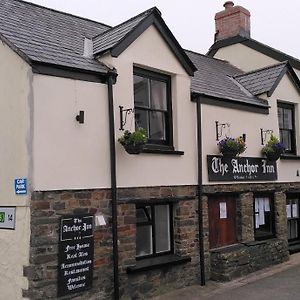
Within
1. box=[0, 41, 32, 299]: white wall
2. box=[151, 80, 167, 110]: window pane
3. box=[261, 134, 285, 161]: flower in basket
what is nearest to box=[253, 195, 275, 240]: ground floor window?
box=[261, 134, 285, 161]: flower in basket

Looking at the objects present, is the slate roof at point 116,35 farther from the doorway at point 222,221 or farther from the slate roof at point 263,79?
the slate roof at point 263,79

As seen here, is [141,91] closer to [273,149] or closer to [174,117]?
[174,117]

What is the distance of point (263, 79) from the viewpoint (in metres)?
12.4

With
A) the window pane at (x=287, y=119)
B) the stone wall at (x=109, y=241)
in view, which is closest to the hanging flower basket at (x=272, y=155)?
the window pane at (x=287, y=119)

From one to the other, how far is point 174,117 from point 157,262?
9.38 feet

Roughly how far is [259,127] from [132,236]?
16.6 ft

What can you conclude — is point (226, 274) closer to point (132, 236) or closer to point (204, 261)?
point (204, 261)

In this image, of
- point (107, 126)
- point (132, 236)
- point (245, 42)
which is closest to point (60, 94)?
point (107, 126)

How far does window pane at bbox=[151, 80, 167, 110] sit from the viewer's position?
8.91m

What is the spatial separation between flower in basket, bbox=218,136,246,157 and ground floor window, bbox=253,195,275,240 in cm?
182

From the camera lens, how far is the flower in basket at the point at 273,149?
36.4ft

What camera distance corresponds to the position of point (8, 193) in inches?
278

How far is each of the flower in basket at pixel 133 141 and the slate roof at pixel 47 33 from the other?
1.18 meters

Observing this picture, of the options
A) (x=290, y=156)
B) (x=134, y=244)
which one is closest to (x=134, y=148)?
(x=134, y=244)
